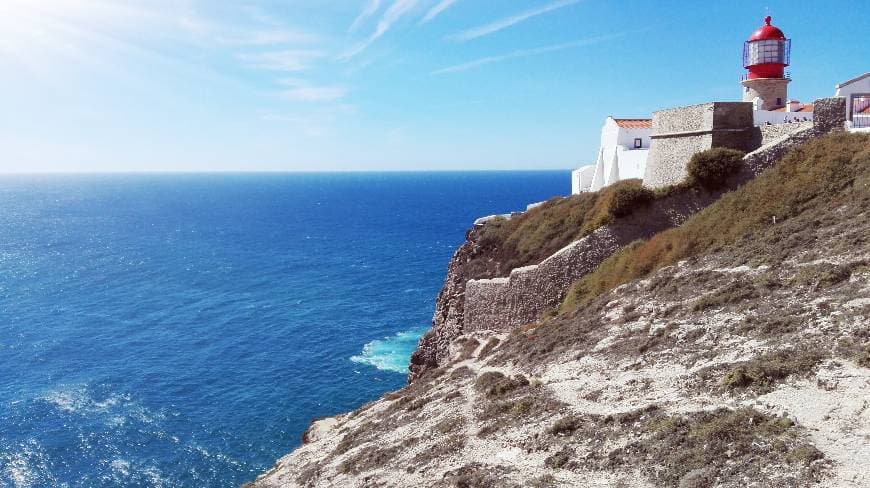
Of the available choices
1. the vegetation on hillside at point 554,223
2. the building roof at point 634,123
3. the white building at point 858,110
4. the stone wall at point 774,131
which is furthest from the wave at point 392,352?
the white building at point 858,110

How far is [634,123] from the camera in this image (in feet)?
142

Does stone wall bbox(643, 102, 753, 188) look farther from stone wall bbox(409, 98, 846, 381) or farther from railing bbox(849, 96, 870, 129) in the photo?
railing bbox(849, 96, 870, 129)

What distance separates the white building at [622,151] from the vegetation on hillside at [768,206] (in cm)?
1265

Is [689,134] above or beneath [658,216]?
above

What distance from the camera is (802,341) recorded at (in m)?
13.3

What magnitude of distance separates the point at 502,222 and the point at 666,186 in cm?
1349

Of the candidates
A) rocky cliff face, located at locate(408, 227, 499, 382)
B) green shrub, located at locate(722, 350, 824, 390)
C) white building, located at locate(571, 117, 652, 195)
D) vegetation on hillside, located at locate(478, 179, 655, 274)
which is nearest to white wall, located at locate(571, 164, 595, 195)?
white building, located at locate(571, 117, 652, 195)

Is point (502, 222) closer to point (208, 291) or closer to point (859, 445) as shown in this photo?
point (859, 445)

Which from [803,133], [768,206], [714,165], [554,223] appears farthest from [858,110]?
[554,223]

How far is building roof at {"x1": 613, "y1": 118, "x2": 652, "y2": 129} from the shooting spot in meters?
42.8

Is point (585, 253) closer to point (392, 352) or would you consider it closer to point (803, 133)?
point (803, 133)

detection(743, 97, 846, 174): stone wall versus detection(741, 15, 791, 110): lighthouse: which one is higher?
detection(741, 15, 791, 110): lighthouse

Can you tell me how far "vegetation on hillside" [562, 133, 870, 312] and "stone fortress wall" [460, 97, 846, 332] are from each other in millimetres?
1909

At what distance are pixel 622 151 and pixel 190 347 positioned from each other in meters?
37.7
